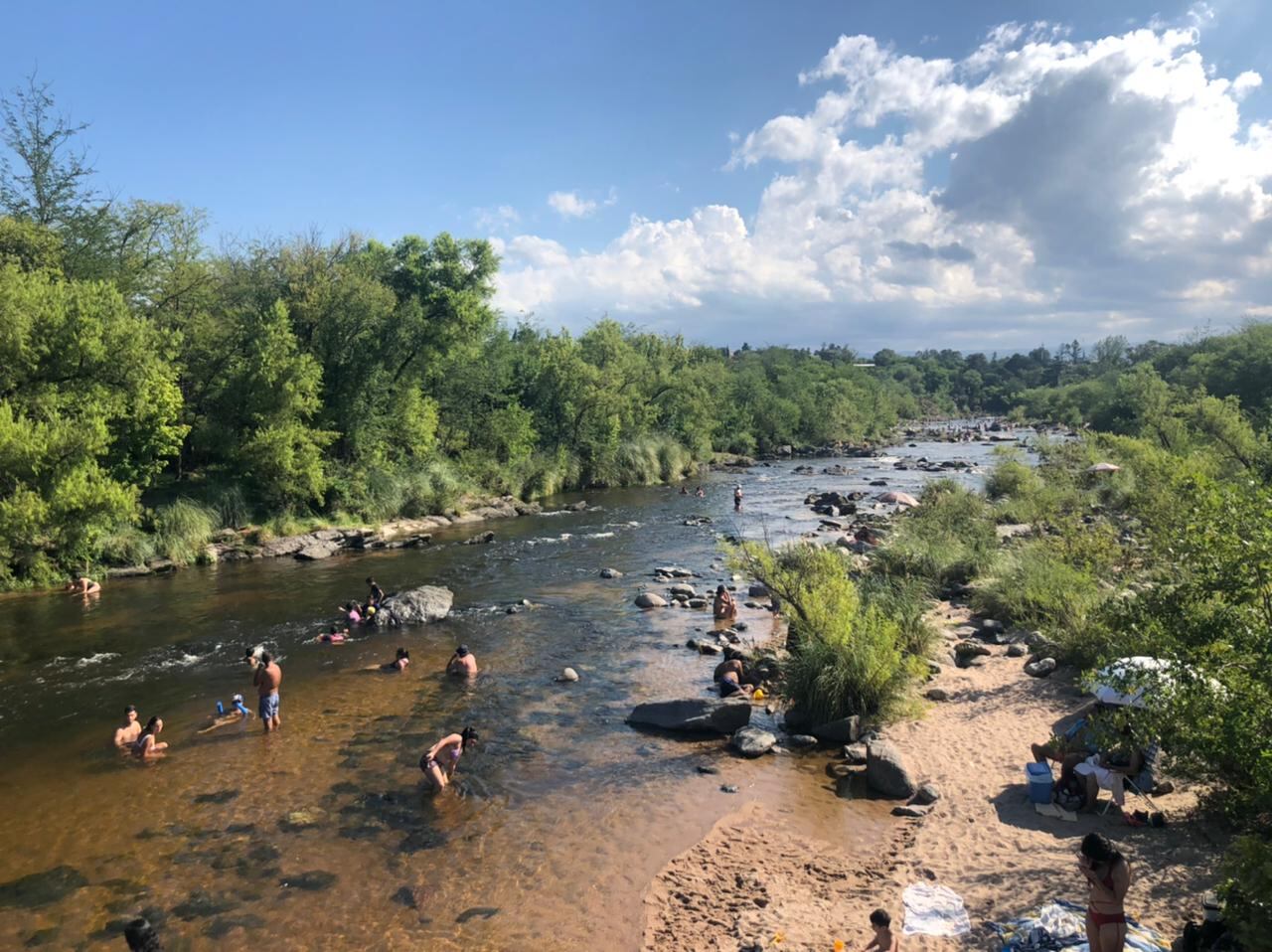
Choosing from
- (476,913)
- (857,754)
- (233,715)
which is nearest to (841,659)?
(857,754)

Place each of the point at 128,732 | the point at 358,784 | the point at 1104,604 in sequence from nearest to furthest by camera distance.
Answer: the point at 1104,604
the point at 358,784
the point at 128,732

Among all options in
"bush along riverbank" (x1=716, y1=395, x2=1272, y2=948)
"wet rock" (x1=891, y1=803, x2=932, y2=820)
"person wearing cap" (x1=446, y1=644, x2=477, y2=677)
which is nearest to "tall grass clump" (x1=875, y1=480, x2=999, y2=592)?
"bush along riverbank" (x1=716, y1=395, x2=1272, y2=948)

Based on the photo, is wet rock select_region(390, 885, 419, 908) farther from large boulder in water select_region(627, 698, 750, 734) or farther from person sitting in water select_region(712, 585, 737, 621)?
person sitting in water select_region(712, 585, 737, 621)

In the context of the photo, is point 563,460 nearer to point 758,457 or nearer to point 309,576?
point 309,576

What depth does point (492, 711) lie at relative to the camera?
675 inches

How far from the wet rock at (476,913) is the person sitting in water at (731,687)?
8037 mm

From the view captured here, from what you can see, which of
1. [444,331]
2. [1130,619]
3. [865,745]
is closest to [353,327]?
[444,331]

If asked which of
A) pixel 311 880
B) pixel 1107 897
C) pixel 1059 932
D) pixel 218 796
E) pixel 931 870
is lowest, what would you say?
pixel 218 796

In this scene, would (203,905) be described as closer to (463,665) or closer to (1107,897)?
(463,665)

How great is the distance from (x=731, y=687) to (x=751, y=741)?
95.8 inches

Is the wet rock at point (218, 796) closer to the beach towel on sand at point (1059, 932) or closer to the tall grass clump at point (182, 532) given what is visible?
the beach towel on sand at point (1059, 932)

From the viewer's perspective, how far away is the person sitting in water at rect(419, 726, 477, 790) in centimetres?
1340

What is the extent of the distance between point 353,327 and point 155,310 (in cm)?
992

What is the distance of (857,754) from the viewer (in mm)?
13891
